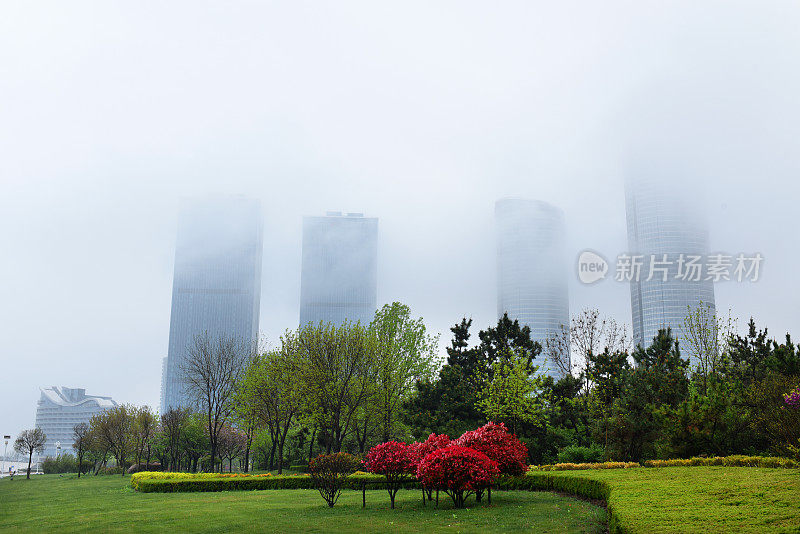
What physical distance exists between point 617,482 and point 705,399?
7029 millimetres

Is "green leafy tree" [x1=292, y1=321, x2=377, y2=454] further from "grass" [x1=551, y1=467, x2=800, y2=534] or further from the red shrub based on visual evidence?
"grass" [x1=551, y1=467, x2=800, y2=534]

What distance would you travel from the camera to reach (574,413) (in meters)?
30.0

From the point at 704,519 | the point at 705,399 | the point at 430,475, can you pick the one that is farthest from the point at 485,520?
the point at 705,399

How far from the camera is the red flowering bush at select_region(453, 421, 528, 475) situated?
16.7 m

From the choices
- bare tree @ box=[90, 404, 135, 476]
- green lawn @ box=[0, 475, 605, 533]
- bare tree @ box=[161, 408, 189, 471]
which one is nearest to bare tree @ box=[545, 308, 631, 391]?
green lawn @ box=[0, 475, 605, 533]

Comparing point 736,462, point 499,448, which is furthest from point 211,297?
point 736,462

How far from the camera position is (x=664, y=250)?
96562 millimetres

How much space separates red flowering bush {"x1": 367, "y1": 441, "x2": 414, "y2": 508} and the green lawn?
0.97 m

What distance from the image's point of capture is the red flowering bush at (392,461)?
16.7 m

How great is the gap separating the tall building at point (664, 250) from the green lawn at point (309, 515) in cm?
8053

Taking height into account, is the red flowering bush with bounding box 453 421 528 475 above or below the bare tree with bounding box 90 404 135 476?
above

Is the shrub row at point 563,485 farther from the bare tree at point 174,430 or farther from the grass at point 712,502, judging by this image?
the bare tree at point 174,430

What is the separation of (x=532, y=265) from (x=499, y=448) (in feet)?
524

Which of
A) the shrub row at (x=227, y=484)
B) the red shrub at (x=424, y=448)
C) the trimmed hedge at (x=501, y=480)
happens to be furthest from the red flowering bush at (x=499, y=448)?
the shrub row at (x=227, y=484)
